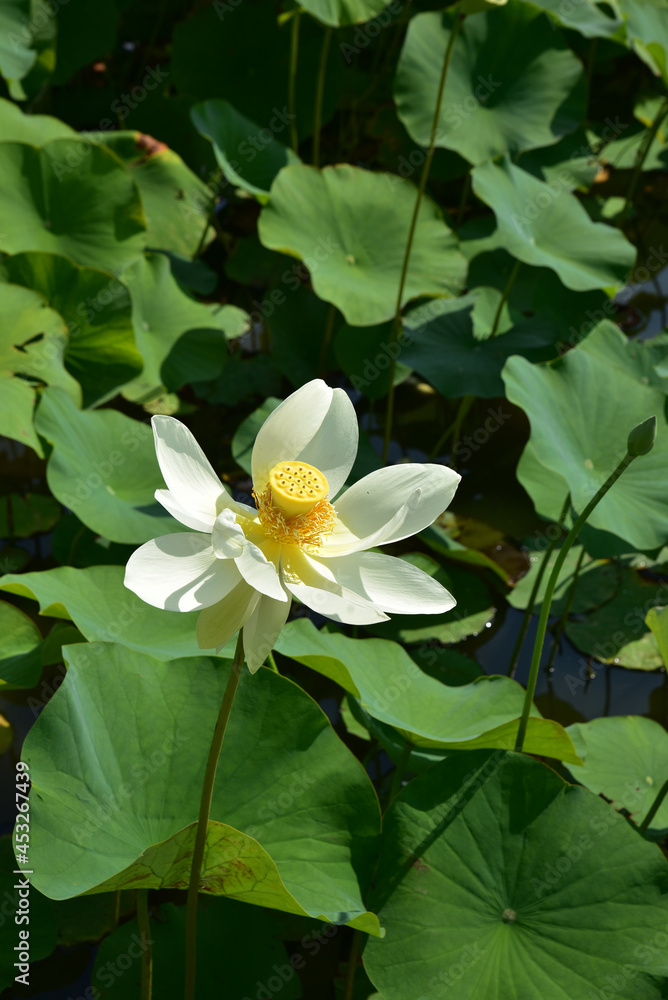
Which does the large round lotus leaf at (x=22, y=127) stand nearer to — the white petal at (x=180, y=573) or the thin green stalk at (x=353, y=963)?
the white petal at (x=180, y=573)

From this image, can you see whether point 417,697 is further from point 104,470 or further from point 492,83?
point 492,83

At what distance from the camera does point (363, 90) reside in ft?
13.1

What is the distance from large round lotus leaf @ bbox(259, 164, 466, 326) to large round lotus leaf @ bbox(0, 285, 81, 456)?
29.3 inches

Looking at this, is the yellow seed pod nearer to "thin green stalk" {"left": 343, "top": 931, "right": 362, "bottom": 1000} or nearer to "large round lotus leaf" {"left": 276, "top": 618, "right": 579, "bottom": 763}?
"large round lotus leaf" {"left": 276, "top": 618, "right": 579, "bottom": 763}

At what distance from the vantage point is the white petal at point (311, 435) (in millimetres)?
1028

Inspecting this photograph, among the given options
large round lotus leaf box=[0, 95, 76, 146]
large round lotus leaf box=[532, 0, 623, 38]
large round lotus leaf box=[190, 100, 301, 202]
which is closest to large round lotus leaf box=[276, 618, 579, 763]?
large round lotus leaf box=[190, 100, 301, 202]

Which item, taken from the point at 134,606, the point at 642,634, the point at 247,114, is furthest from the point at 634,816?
the point at 247,114

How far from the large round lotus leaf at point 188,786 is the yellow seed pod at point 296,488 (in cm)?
43

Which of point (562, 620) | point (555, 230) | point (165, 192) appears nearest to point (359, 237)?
point (555, 230)

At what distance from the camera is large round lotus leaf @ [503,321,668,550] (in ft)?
5.91

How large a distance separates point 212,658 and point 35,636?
0.39 m

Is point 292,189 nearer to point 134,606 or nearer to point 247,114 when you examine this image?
point 247,114

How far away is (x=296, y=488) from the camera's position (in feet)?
3.10

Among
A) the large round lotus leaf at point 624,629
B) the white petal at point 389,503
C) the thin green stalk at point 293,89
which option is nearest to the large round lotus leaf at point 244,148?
the thin green stalk at point 293,89
